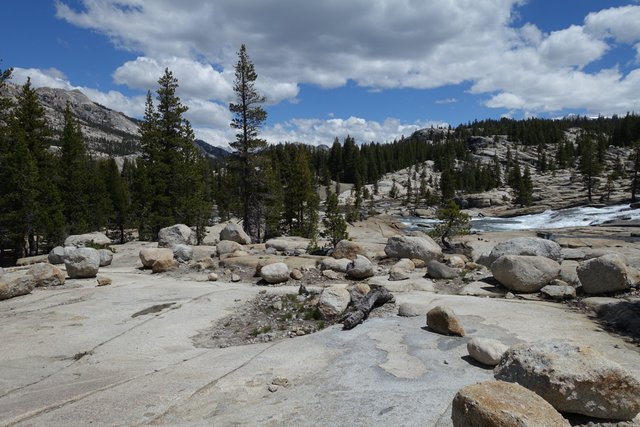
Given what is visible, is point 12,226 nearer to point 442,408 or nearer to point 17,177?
point 17,177

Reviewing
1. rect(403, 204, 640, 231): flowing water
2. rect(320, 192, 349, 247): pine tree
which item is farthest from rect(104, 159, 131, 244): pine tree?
rect(403, 204, 640, 231): flowing water

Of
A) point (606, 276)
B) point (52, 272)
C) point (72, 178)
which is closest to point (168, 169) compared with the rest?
point (72, 178)

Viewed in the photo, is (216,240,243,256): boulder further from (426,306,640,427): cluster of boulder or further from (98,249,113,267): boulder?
(426,306,640,427): cluster of boulder

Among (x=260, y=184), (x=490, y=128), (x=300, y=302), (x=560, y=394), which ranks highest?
(x=490, y=128)

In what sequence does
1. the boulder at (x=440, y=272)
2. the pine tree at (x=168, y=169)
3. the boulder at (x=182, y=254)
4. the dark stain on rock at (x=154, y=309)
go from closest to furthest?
the dark stain on rock at (x=154, y=309), the boulder at (x=440, y=272), the boulder at (x=182, y=254), the pine tree at (x=168, y=169)

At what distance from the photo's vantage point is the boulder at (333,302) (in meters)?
11.0

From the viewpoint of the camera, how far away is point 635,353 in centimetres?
727

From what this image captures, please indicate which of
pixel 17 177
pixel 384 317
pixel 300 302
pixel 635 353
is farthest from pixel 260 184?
pixel 635 353

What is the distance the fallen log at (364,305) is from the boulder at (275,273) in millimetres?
4943

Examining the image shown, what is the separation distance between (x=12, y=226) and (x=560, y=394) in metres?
31.4

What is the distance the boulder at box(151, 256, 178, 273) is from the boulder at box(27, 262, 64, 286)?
379 centimetres

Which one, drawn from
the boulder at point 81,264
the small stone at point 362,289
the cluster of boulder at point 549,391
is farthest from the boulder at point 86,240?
the cluster of boulder at point 549,391

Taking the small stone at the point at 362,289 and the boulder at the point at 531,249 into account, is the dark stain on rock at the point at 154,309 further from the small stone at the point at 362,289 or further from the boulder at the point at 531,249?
the boulder at the point at 531,249

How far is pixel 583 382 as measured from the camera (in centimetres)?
467
